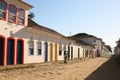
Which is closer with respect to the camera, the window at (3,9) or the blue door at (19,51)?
the window at (3,9)

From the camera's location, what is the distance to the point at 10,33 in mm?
20250

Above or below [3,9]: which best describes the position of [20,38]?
below

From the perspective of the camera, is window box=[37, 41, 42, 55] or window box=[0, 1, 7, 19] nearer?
window box=[0, 1, 7, 19]

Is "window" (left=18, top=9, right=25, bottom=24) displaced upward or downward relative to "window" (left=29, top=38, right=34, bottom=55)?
upward

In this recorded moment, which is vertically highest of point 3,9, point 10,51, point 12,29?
point 3,9

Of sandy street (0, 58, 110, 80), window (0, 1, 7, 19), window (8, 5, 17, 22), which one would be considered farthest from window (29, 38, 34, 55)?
window (0, 1, 7, 19)

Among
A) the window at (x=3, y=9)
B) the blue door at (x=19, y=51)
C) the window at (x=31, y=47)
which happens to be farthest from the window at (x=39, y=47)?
the window at (x=3, y=9)

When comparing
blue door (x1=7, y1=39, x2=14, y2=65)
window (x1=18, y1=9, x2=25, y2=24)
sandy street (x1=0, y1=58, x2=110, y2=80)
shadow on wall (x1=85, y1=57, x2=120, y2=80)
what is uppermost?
window (x1=18, y1=9, x2=25, y2=24)

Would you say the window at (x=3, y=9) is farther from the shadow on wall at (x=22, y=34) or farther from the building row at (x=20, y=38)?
the shadow on wall at (x=22, y=34)

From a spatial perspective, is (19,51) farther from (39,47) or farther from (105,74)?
(105,74)

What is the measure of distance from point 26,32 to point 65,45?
618 inches

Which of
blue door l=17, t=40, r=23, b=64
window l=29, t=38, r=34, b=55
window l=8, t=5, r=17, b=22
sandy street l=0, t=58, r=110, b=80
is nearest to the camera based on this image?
sandy street l=0, t=58, r=110, b=80

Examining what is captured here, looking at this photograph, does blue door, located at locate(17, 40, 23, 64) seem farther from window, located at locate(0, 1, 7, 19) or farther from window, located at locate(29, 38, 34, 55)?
window, located at locate(0, 1, 7, 19)

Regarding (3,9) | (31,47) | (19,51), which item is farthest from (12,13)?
(31,47)
